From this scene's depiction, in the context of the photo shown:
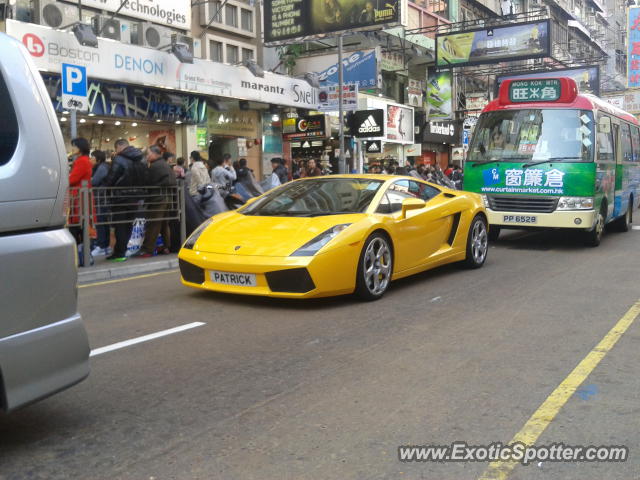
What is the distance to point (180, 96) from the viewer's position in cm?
1892

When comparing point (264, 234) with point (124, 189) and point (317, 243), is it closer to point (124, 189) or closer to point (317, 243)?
point (317, 243)

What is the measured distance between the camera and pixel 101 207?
10.3 m

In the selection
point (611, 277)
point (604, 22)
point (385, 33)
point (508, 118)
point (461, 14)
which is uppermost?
point (604, 22)

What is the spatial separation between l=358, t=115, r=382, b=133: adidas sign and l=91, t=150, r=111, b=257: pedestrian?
11.3 m

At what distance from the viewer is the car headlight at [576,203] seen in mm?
11250

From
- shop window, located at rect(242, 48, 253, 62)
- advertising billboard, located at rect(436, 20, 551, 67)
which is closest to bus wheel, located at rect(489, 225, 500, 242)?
shop window, located at rect(242, 48, 253, 62)

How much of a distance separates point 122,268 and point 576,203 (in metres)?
7.15

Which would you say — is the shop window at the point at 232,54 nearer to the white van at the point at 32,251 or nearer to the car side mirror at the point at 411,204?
the car side mirror at the point at 411,204

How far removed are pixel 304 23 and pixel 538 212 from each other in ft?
40.5

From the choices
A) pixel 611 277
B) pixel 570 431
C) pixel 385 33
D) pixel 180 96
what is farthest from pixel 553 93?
pixel 385 33

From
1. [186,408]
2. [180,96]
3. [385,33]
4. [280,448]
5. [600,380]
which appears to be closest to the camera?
[280,448]

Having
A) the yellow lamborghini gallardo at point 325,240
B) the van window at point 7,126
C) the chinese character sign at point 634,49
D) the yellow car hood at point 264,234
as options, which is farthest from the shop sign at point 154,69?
the chinese character sign at point 634,49

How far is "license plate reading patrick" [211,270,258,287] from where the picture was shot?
21.5 feet

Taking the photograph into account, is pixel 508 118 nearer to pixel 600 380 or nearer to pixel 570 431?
pixel 600 380
